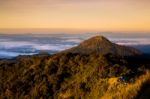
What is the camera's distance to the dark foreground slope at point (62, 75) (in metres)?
91.6

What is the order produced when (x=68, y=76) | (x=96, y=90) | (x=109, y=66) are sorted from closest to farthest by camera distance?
(x=96, y=90), (x=109, y=66), (x=68, y=76)

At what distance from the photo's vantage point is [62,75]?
11075cm

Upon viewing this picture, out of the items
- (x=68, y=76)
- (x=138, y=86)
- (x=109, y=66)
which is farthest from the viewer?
(x=68, y=76)

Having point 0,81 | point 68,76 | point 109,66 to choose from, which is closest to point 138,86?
point 109,66

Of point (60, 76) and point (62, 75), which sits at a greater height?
point (62, 75)

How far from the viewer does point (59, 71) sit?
372 ft

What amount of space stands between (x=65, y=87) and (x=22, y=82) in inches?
793

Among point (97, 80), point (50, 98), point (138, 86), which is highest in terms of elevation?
point (138, 86)

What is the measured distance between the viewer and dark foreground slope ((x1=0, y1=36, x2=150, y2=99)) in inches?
3607

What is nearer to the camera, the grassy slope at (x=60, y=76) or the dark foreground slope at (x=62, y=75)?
the dark foreground slope at (x=62, y=75)

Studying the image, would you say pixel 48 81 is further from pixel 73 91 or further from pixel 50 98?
pixel 73 91

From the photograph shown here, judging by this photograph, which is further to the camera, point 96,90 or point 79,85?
point 79,85

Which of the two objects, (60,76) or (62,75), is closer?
(60,76)

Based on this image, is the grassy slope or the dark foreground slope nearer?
the dark foreground slope
